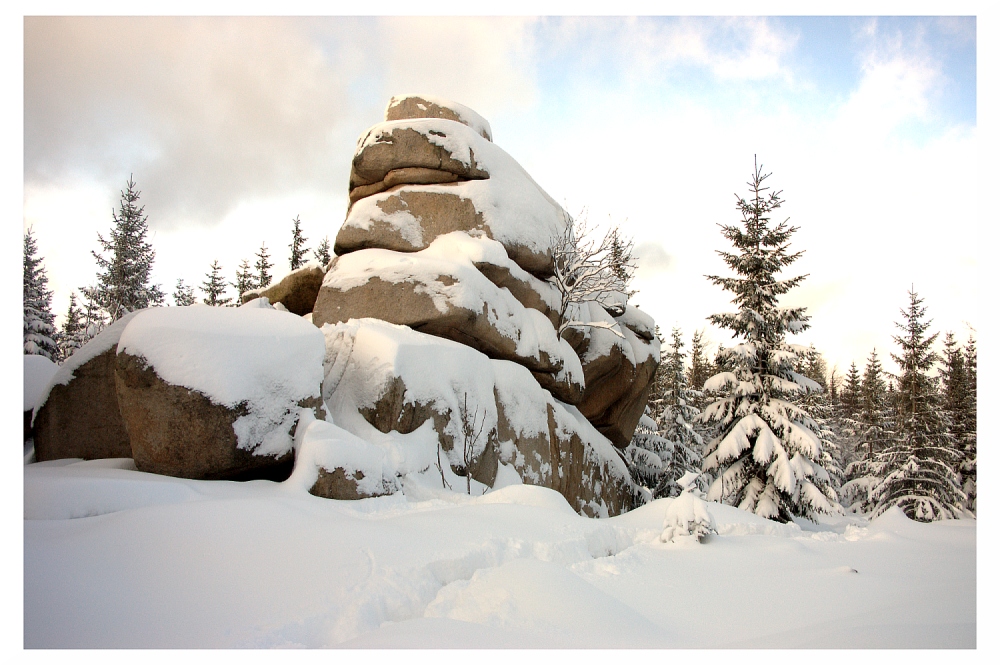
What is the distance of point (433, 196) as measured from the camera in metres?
14.4

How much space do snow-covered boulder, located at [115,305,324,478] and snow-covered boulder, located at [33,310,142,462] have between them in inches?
69.2

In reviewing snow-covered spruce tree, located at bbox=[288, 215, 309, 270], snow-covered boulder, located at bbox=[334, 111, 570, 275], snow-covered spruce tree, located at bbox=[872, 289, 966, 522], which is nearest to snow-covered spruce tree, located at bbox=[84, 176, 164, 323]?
snow-covered boulder, located at bbox=[334, 111, 570, 275]

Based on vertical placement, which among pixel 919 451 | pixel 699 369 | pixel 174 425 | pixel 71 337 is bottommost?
pixel 919 451

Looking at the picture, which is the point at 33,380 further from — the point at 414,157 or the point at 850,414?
the point at 850,414

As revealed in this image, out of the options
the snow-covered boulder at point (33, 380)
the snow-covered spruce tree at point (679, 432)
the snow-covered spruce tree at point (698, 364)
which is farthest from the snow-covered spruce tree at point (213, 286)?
the snow-covered spruce tree at point (698, 364)

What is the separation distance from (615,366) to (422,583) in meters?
15.2

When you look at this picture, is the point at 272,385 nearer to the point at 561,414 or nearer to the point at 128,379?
the point at 128,379

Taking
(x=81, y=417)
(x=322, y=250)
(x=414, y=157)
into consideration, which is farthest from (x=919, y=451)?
(x=322, y=250)

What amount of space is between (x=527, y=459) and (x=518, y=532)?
22.7ft

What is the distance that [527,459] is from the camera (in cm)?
1194

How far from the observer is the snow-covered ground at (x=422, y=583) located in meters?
2.93

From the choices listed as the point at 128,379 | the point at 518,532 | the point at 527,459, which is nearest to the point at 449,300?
the point at 527,459

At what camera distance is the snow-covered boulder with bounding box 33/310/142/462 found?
8.39 metres

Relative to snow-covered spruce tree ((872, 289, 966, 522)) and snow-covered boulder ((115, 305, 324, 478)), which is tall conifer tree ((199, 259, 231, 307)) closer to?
snow-covered boulder ((115, 305, 324, 478))
